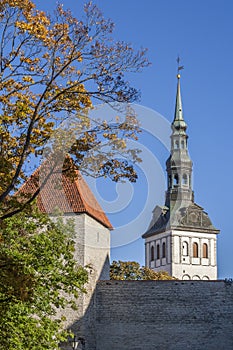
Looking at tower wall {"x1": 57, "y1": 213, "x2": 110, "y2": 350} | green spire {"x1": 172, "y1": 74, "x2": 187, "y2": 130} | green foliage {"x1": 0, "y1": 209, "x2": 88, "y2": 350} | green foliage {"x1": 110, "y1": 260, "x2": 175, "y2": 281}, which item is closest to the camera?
green foliage {"x1": 0, "y1": 209, "x2": 88, "y2": 350}

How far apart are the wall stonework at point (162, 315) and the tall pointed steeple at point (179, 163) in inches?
1735

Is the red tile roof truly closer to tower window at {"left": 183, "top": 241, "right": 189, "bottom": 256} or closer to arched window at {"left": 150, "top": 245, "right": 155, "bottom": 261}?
tower window at {"left": 183, "top": 241, "right": 189, "bottom": 256}

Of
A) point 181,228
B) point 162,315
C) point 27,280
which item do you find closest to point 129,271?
point 162,315

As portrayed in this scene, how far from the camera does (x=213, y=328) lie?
2628 centimetres

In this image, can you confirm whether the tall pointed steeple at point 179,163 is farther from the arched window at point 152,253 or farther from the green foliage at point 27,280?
the green foliage at point 27,280

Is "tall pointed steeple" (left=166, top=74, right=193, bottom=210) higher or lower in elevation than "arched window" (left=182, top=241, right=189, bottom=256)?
higher

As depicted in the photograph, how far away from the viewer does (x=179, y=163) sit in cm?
7088

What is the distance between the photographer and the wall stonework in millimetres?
26078

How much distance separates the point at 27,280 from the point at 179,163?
59348 mm

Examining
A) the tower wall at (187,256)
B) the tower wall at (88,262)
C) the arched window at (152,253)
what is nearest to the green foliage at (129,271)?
the tower wall at (88,262)

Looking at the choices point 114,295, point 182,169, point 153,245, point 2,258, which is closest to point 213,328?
point 114,295

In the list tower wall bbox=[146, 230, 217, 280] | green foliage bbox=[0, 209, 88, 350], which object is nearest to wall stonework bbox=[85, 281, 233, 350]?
green foliage bbox=[0, 209, 88, 350]

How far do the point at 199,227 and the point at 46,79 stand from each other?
64490mm

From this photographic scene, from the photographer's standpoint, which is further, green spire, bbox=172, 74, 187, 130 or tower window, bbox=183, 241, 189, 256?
tower window, bbox=183, 241, 189, 256
